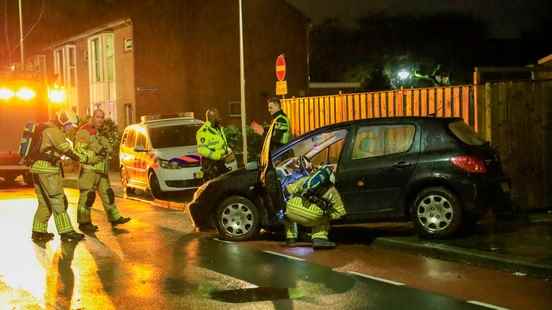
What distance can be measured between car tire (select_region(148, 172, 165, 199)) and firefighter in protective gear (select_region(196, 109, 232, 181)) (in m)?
3.01

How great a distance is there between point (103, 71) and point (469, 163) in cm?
2764

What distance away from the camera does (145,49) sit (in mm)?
31344

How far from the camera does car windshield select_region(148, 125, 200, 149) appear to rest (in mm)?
16562

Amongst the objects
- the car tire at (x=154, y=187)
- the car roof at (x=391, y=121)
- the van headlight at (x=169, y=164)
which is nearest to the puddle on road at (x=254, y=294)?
the car roof at (x=391, y=121)

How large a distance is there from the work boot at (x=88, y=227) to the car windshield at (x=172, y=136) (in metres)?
4.49

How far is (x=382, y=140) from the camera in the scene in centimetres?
986

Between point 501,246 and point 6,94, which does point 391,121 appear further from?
point 6,94

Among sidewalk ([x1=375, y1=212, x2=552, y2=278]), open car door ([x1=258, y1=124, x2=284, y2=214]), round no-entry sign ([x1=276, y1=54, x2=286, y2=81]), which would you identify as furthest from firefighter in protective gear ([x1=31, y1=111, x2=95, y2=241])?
round no-entry sign ([x1=276, y1=54, x2=286, y2=81])

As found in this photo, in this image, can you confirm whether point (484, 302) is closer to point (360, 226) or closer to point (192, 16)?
point (360, 226)

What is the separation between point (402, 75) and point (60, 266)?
41.7 meters

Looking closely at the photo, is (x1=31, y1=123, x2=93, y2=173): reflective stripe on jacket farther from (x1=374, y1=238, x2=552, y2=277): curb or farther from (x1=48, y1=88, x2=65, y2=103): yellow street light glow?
(x1=48, y1=88, x2=65, y2=103): yellow street light glow

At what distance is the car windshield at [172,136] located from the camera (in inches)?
652

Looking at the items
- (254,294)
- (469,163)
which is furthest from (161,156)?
(254,294)

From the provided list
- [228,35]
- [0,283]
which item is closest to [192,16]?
[228,35]
